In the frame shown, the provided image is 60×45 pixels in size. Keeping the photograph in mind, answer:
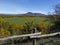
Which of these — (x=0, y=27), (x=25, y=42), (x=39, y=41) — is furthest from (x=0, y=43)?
(x=0, y=27)

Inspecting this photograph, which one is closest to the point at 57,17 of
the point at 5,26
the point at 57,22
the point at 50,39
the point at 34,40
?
the point at 57,22

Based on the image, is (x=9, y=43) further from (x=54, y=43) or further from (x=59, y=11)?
(x=59, y=11)

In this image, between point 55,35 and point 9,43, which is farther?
point 9,43

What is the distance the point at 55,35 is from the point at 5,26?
14204 mm

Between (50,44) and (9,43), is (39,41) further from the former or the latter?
(9,43)

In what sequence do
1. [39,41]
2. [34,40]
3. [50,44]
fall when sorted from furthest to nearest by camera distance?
[50,44], [39,41], [34,40]

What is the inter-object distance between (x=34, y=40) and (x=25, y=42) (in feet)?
8.03

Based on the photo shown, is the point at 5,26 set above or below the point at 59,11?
below

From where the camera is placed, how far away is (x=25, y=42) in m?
12.4

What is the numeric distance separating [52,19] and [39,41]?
14.6m

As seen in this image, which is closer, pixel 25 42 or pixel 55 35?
pixel 55 35

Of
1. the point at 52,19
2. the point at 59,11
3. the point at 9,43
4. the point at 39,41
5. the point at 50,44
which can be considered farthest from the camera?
the point at 52,19

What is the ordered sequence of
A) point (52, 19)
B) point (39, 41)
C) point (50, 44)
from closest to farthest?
point (39, 41) → point (50, 44) → point (52, 19)

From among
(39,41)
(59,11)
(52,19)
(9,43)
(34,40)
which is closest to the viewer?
(34,40)
